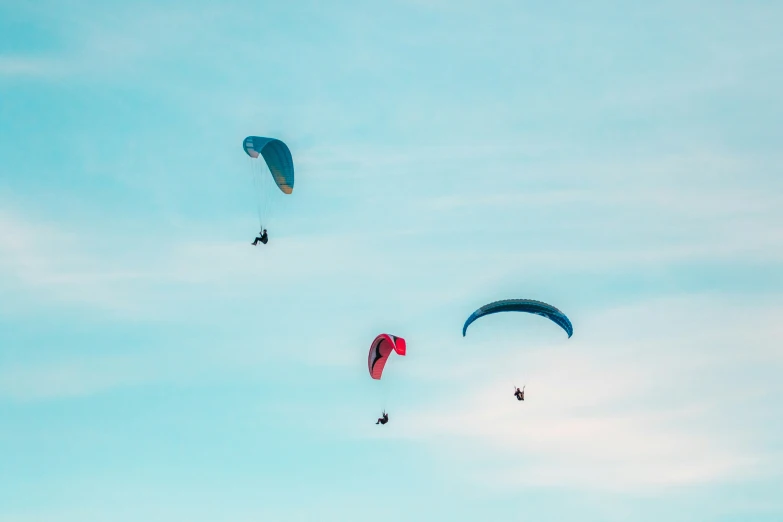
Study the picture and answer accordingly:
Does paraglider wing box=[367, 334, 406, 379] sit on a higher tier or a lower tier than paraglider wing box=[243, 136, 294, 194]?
lower

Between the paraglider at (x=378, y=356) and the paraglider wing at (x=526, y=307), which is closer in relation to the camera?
the paraglider wing at (x=526, y=307)

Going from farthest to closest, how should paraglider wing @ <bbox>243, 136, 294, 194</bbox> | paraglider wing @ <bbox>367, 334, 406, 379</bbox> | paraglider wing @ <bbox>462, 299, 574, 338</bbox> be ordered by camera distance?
paraglider wing @ <bbox>367, 334, 406, 379</bbox>
paraglider wing @ <bbox>243, 136, 294, 194</bbox>
paraglider wing @ <bbox>462, 299, 574, 338</bbox>

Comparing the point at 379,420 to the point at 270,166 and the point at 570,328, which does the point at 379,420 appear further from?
the point at 270,166

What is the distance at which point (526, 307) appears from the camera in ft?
219

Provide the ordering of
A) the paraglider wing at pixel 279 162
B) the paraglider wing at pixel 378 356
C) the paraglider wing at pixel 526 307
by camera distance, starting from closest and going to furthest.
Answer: the paraglider wing at pixel 526 307 → the paraglider wing at pixel 279 162 → the paraglider wing at pixel 378 356

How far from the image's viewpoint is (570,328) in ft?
218

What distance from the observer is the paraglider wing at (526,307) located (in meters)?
66.2

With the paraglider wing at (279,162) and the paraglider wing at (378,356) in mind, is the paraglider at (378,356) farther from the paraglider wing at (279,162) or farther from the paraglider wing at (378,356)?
the paraglider wing at (279,162)

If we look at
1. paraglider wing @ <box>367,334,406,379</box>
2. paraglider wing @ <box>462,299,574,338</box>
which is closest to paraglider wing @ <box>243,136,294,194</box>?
paraglider wing @ <box>367,334,406,379</box>

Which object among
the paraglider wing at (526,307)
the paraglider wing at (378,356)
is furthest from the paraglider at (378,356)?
the paraglider wing at (526,307)

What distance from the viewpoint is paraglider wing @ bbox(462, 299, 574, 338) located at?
6619cm

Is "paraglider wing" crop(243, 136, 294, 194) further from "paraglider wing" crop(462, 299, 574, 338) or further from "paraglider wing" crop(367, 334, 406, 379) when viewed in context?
"paraglider wing" crop(462, 299, 574, 338)

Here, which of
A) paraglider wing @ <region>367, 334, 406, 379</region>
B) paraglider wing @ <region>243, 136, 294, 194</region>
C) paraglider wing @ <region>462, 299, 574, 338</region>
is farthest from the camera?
paraglider wing @ <region>367, 334, 406, 379</region>

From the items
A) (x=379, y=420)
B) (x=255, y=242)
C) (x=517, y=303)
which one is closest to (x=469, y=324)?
(x=517, y=303)
